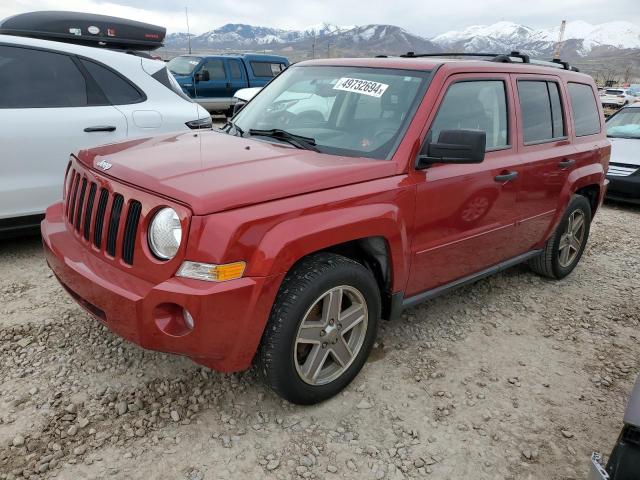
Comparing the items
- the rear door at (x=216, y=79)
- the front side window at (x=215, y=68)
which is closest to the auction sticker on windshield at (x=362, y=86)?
the rear door at (x=216, y=79)

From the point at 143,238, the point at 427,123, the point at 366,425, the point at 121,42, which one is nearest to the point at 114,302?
the point at 143,238

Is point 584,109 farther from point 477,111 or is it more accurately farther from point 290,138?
point 290,138

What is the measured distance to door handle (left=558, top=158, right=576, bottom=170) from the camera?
3989mm

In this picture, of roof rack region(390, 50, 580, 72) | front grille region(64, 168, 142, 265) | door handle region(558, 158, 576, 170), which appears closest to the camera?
front grille region(64, 168, 142, 265)

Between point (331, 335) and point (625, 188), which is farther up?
point (331, 335)

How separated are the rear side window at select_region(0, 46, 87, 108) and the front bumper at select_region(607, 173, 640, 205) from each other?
289 inches

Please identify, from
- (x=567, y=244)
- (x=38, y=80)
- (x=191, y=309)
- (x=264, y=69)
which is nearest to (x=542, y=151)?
(x=567, y=244)

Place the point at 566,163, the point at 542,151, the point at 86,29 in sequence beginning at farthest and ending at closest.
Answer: the point at 86,29, the point at 566,163, the point at 542,151

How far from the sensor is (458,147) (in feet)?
8.87

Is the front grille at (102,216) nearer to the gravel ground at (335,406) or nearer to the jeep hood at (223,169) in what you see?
the jeep hood at (223,169)

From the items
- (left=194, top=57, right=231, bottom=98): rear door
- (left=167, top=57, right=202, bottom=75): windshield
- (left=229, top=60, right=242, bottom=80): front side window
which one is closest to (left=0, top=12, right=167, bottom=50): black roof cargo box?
(left=194, top=57, right=231, bottom=98): rear door

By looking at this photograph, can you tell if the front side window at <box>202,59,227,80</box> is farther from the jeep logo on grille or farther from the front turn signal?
the front turn signal

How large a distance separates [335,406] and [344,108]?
5.82 ft

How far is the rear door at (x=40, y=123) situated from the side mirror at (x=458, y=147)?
2926 mm
